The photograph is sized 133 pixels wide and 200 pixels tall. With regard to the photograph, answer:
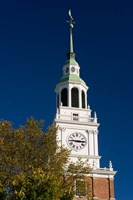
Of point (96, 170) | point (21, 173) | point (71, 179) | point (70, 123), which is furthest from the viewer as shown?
point (70, 123)

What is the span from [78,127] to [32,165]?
23.2m

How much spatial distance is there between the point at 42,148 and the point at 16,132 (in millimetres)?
2821

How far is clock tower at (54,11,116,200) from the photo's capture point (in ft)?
183

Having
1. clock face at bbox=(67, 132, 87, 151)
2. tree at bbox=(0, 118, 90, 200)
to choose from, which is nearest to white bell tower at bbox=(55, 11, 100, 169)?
clock face at bbox=(67, 132, 87, 151)

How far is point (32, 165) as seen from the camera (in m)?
37.1

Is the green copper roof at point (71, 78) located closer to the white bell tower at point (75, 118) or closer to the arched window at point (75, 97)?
the white bell tower at point (75, 118)

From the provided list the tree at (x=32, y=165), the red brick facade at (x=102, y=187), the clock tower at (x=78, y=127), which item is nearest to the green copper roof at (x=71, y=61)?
the clock tower at (x=78, y=127)

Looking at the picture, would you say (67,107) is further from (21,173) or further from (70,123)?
(21,173)

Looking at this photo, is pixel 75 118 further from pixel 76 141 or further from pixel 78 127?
pixel 76 141

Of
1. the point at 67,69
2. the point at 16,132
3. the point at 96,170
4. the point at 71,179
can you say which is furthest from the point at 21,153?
the point at 67,69

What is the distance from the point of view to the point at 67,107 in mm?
61438

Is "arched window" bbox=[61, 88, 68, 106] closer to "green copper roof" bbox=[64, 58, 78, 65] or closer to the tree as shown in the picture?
"green copper roof" bbox=[64, 58, 78, 65]

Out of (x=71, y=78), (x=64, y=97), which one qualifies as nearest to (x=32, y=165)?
(x=64, y=97)

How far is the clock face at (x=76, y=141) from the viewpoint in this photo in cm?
5789
